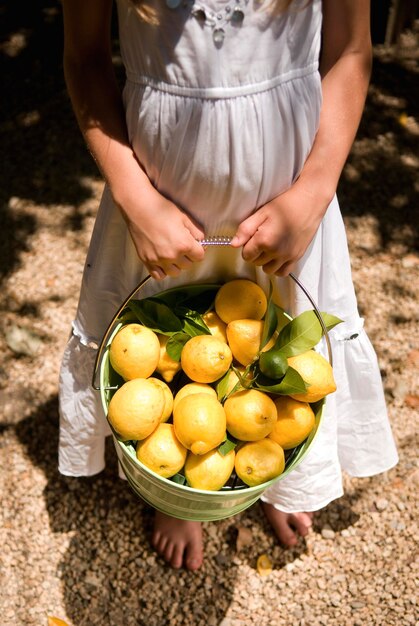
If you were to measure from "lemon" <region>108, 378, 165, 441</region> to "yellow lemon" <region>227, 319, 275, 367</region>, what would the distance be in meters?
0.20

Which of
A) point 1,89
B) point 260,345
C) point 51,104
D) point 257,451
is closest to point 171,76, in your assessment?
point 260,345

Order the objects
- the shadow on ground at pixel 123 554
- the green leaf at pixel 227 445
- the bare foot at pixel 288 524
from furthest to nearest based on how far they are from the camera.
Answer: the bare foot at pixel 288 524 → the shadow on ground at pixel 123 554 → the green leaf at pixel 227 445

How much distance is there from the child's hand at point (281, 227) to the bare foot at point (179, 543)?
1.21 meters

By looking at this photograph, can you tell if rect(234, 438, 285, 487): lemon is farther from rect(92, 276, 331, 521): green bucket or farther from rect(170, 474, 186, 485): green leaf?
rect(170, 474, 186, 485): green leaf

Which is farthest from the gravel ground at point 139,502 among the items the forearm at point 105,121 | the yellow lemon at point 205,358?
the forearm at point 105,121

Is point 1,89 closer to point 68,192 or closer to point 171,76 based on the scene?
point 68,192

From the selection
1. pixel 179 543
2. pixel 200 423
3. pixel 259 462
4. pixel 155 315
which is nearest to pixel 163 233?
pixel 155 315

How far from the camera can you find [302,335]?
1.35m

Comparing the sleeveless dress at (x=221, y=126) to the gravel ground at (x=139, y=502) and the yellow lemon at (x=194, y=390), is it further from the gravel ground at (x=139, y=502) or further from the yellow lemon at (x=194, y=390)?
the gravel ground at (x=139, y=502)

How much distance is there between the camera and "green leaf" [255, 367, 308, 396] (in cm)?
128

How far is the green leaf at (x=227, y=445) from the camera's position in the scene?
1321mm

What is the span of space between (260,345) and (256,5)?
0.67 m

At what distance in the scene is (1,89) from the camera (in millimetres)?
3859

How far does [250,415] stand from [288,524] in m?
1.20
